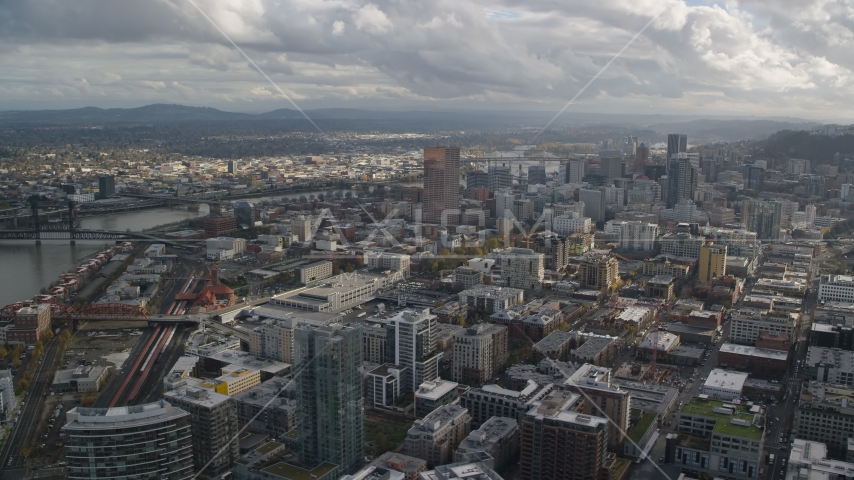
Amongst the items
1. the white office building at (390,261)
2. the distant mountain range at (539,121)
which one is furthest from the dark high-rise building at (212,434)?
the distant mountain range at (539,121)

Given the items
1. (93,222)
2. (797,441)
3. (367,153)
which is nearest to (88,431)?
(797,441)

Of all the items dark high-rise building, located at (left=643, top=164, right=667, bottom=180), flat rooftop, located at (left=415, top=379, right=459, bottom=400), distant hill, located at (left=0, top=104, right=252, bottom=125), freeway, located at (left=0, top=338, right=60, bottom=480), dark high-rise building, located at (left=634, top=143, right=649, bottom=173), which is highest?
distant hill, located at (left=0, top=104, right=252, bottom=125)

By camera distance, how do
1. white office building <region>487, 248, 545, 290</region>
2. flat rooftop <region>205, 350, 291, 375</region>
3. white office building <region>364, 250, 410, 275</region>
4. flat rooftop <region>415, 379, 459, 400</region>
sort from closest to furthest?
flat rooftop <region>415, 379, 459, 400</region>, flat rooftop <region>205, 350, 291, 375</region>, white office building <region>487, 248, 545, 290</region>, white office building <region>364, 250, 410, 275</region>

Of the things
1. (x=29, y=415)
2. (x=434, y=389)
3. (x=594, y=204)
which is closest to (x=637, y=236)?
(x=594, y=204)

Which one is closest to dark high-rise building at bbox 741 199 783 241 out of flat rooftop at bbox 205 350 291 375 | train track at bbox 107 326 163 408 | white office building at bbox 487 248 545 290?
white office building at bbox 487 248 545 290

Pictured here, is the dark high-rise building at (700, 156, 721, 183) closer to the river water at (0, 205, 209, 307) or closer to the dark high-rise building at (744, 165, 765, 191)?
the dark high-rise building at (744, 165, 765, 191)

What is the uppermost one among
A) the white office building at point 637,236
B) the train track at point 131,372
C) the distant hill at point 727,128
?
the distant hill at point 727,128

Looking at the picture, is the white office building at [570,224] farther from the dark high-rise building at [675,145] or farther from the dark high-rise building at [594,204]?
the dark high-rise building at [675,145]
